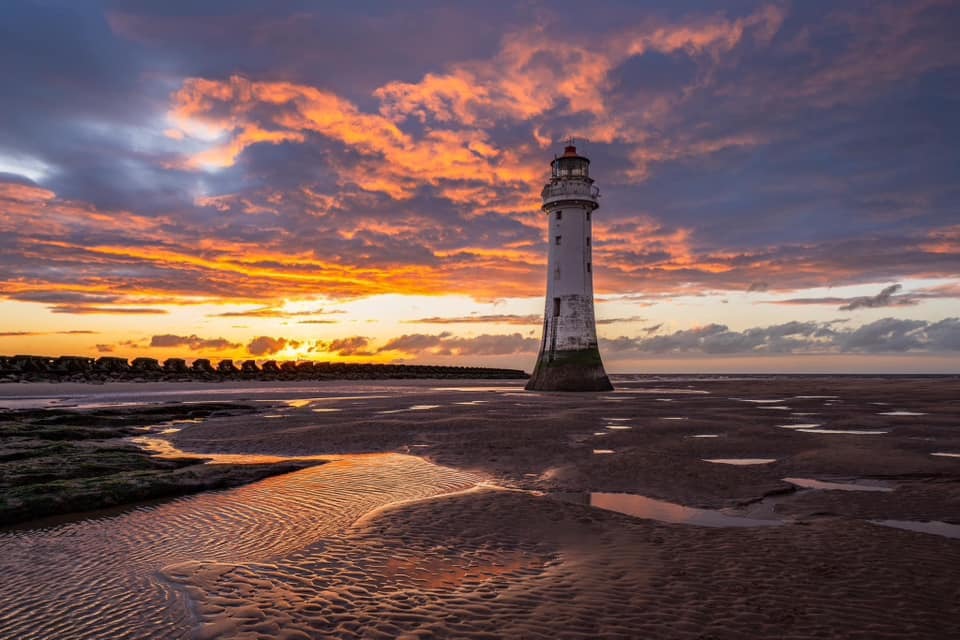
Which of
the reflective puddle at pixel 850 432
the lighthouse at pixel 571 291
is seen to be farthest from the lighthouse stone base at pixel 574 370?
the reflective puddle at pixel 850 432

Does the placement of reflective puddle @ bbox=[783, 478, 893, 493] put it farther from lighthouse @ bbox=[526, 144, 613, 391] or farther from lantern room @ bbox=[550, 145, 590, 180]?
lantern room @ bbox=[550, 145, 590, 180]

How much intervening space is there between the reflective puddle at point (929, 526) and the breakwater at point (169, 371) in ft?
161

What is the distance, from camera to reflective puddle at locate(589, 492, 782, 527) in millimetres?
6211

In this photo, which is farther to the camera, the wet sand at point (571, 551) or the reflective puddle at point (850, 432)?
the reflective puddle at point (850, 432)

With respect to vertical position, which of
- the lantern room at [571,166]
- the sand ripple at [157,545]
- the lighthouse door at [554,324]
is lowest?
the sand ripple at [157,545]

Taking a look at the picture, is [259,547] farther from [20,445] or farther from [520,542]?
[20,445]

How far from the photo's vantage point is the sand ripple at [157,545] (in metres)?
3.83

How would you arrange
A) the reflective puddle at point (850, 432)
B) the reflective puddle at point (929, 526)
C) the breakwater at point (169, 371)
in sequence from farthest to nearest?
1. the breakwater at point (169, 371)
2. the reflective puddle at point (850, 432)
3. the reflective puddle at point (929, 526)

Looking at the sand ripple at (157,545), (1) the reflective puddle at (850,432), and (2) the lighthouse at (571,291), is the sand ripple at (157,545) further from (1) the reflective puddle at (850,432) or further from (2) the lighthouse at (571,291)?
(2) the lighthouse at (571,291)

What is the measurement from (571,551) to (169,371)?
58.6 meters

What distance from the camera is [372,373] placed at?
7188 cm

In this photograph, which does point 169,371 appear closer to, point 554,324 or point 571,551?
point 554,324

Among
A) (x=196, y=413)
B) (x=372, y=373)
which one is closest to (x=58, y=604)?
(x=196, y=413)

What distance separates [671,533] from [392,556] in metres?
2.95
